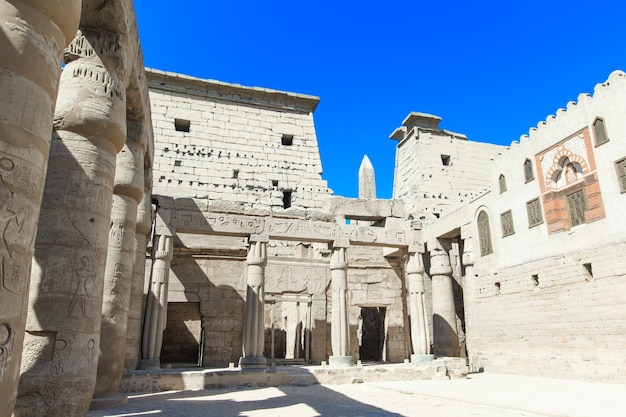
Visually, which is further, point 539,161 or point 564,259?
point 539,161

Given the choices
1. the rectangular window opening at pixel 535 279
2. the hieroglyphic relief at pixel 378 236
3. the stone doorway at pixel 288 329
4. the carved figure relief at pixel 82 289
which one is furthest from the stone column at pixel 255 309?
the rectangular window opening at pixel 535 279

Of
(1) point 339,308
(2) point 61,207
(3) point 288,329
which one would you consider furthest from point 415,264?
(2) point 61,207

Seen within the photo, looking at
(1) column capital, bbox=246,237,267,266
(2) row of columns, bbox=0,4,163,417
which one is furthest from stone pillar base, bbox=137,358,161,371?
(2) row of columns, bbox=0,4,163,417

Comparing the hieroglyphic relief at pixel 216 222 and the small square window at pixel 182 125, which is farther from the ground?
the small square window at pixel 182 125

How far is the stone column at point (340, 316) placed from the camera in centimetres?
1202

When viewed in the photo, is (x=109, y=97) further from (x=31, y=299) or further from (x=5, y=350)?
(x=5, y=350)

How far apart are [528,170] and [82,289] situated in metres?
11.7

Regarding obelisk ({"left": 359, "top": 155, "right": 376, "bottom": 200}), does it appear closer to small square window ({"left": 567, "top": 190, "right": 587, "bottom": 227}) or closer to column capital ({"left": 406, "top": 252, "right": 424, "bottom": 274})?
column capital ({"left": 406, "top": 252, "right": 424, "bottom": 274})

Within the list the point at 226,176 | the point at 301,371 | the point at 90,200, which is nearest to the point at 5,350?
the point at 90,200

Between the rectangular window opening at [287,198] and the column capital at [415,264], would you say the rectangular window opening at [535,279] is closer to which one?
the column capital at [415,264]

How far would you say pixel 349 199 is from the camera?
15.9 meters

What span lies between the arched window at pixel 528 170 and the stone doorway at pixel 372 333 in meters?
6.90

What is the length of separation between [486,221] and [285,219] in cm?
621

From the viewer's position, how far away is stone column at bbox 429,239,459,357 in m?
14.1
